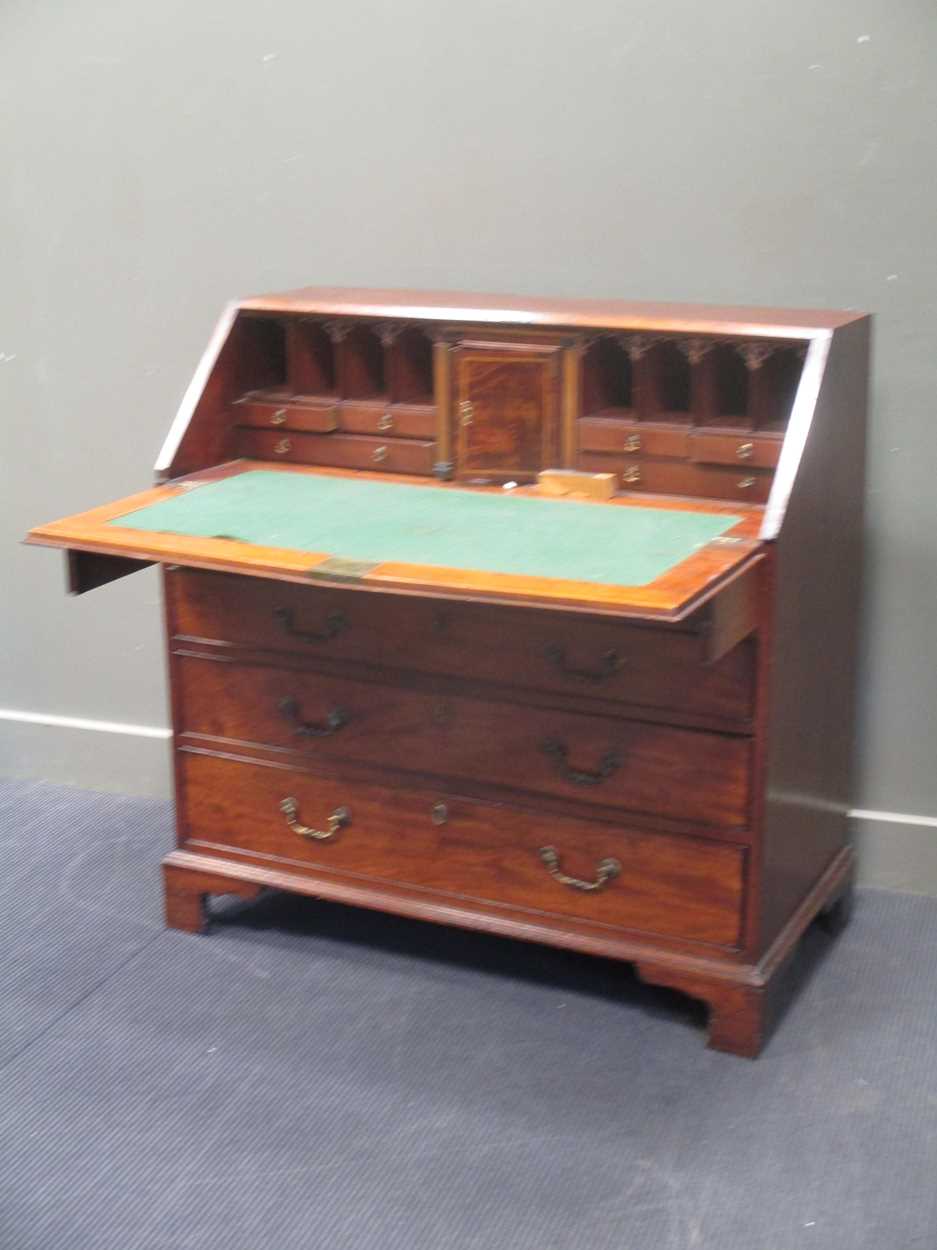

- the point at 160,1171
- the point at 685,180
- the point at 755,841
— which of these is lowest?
the point at 160,1171

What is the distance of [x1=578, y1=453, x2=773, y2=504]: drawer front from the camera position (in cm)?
262

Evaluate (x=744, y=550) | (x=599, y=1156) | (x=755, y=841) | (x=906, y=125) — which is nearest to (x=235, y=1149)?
(x=599, y=1156)

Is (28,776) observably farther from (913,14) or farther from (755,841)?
(913,14)

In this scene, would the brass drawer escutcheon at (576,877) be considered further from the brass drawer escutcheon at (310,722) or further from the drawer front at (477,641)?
the brass drawer escutcheon at (310,722)

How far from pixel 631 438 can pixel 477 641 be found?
42cm

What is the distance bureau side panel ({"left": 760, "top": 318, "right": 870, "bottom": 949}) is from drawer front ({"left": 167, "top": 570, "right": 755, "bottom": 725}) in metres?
0.11

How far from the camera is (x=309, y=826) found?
286 centimetres

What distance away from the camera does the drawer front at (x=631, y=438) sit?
2664 mm

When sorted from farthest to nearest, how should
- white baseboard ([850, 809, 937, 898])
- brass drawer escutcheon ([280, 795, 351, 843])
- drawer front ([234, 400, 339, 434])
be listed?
white baseboard ([850, 809, 937, 898]), drawer front ([234, 400, 339, 434]), brass drawer escutcheon ([280, 795, 351, 843])

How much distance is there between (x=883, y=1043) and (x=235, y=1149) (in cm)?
101

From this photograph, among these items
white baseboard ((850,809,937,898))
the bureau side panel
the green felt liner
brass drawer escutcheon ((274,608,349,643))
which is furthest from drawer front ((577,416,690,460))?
white baseboard ((850,809,937,898))

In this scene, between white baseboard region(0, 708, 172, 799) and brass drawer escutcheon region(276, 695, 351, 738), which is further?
white baseboard region(0, 708, 172, 799)

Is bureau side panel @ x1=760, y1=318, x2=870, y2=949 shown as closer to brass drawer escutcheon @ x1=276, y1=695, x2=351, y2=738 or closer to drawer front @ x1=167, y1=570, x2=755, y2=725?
drawer front @ x1=167, y1=570, x2=755, y2=725

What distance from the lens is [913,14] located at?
2.72 metres
